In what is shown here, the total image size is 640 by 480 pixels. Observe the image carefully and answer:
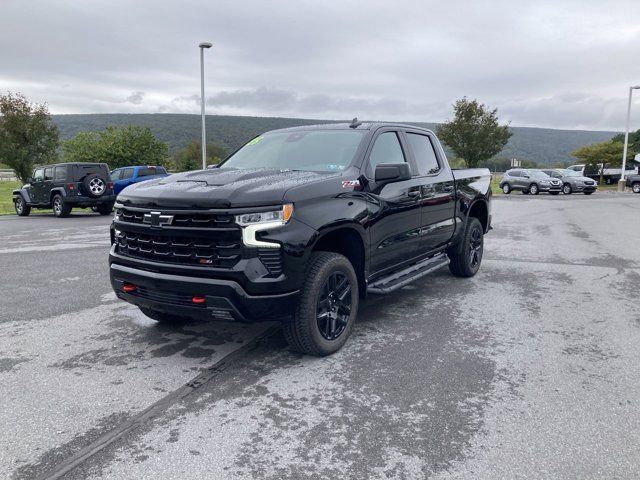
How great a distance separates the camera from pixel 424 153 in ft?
19.8

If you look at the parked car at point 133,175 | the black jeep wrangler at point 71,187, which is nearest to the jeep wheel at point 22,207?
the black jeep wrangler at point 71,187

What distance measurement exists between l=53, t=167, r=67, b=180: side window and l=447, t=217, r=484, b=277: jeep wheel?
48.9 feet

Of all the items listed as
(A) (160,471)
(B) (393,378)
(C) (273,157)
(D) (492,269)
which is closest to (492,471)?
(B) (393,378)

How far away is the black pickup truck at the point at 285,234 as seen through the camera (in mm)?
3646

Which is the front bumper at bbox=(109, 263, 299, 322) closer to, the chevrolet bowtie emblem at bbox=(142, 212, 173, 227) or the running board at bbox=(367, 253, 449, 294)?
the chevrolet bowtie emblem at bbox=(142, 212, 173, 227)

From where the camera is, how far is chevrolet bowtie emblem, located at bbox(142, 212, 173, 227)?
3805 mm

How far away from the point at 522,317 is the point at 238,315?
315 centimetres

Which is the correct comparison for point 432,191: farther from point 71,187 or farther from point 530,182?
point 530,182

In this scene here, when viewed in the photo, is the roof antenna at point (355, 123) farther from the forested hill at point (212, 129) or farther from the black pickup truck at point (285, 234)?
the forested hill at point (212, 129)

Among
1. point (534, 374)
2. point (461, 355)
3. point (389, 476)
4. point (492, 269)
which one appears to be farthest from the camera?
Answer: point (492, 269)


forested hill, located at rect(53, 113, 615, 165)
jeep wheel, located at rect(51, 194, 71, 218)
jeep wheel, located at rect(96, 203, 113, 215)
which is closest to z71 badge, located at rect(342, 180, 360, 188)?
jeep wheel, located at rect(96, 203, 113, 215)

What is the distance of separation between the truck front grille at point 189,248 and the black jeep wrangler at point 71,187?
14.8 m

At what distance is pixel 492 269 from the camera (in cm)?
795

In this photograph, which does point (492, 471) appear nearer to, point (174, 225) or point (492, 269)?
point (174, 225)
